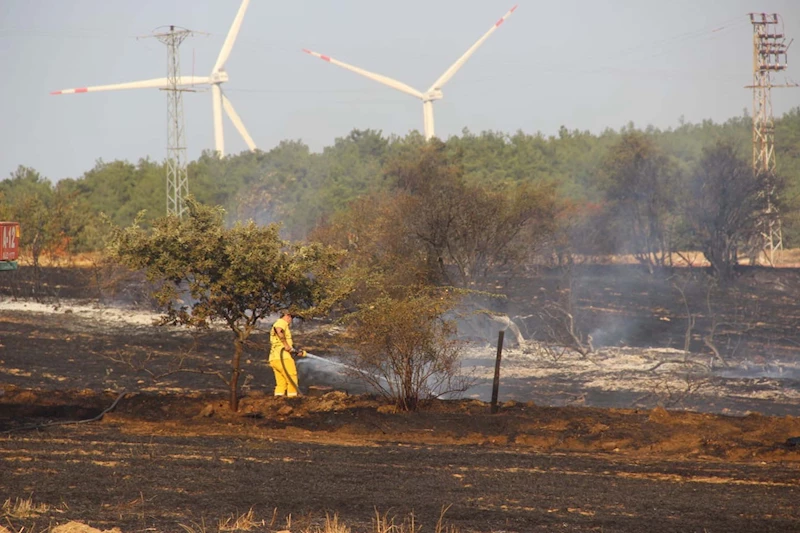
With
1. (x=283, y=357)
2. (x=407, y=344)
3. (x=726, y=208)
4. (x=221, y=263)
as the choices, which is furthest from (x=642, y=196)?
(x=221, y=263)

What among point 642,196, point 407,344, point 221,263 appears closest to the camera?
point 221,263

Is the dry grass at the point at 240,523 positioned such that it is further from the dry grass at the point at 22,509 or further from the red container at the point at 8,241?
the red container at the point at 8,241

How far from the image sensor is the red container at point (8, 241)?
13.1 meters

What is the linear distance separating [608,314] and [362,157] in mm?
54228

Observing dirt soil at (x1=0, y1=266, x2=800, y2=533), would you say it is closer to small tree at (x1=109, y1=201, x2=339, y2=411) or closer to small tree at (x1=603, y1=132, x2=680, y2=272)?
small tree at (x1=109, y1=201, x2=339, y2=411)

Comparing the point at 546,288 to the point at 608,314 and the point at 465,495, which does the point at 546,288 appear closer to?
the point at 608,314

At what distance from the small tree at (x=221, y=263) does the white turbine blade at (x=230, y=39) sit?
40.0m

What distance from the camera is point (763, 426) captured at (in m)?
13.9

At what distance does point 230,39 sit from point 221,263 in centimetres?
4296

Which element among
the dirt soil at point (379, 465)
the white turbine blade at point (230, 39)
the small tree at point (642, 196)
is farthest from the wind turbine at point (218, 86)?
the dirt soil at point (379, 465)

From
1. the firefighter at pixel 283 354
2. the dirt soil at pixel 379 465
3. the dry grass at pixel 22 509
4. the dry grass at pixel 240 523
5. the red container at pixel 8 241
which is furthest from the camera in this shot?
the firefighter at pixel 283 354

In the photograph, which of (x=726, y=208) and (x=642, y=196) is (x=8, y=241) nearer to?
(x=726, y=208)

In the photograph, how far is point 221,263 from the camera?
14.5m

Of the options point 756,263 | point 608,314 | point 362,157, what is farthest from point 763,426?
point 362,157
